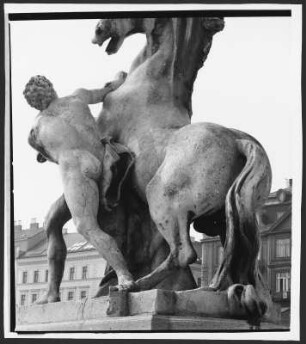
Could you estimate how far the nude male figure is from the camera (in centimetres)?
1030

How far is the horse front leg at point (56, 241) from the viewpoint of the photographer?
10898 millimetres

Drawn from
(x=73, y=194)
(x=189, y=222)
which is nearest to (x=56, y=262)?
(x=73, y=194)

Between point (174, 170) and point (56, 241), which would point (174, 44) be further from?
point (56, 241)

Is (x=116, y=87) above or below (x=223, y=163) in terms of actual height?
above

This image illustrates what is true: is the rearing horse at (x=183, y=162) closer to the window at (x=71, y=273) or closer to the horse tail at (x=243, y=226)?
the horse tail at (x=243, y=226)

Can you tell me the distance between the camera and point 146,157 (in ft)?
34.3

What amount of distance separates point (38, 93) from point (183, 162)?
1835mm

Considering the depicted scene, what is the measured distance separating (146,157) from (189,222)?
890mm

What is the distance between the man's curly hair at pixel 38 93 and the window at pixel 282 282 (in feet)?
67.9

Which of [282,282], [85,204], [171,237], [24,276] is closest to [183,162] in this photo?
[171,237]

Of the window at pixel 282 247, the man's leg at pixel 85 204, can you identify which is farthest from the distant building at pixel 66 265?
the man's leg at pixel 85 204

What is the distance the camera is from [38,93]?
35.4 feet

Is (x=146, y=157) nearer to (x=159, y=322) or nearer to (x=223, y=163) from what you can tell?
(x=223, y=163)

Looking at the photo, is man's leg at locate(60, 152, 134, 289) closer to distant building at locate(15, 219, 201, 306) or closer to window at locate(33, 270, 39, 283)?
distant building at locate(15, 219, 201, 306)
